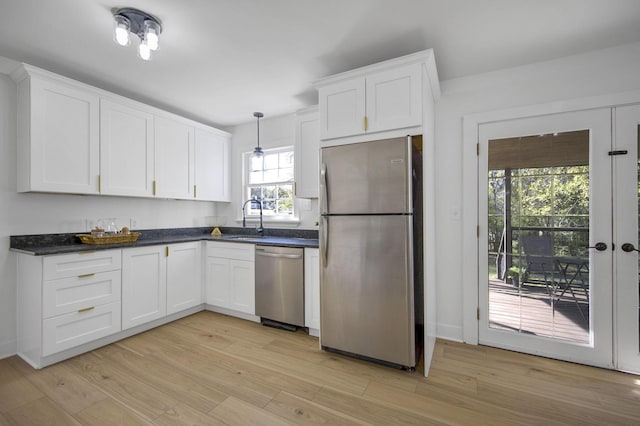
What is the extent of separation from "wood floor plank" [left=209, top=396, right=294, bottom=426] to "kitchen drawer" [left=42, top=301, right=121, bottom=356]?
1.51 meters

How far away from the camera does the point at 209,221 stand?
165 inches

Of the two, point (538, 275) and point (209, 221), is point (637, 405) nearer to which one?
point (538, 275)

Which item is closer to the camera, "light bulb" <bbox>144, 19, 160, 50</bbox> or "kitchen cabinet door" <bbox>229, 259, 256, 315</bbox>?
"light bulb" <bbox>144, 19, 160, 50</bbox>

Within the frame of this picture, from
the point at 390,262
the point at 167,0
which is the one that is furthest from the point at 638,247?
the point at 167,0

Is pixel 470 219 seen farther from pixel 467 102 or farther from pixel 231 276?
pixel 231 276

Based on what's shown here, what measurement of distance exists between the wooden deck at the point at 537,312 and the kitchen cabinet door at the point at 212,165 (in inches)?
138

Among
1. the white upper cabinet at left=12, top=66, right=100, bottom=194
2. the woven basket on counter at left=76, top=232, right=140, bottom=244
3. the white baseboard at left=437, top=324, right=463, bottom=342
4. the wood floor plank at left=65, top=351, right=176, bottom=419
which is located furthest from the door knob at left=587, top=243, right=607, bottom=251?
the white upper cabinet at left=12, top=66, right=100, bottom=194

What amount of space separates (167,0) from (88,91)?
4.96 feet

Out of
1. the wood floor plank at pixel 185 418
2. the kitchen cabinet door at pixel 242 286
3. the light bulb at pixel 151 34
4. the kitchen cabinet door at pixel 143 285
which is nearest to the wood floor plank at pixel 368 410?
the wood floor plank at pixel 185 418

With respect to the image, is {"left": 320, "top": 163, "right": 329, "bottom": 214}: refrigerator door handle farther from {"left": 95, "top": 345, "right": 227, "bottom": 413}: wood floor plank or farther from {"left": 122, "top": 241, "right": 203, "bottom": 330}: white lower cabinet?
{"left": 122, "top": 241, "right": 203, "bottom": 330}: white lower cabinet

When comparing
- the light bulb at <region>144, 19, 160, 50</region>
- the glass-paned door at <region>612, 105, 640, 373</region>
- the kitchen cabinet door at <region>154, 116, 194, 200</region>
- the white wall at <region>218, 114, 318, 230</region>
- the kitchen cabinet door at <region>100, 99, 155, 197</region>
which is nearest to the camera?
the light bulb at <region>144, 19, 160, 50</region>

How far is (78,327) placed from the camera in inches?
93.7

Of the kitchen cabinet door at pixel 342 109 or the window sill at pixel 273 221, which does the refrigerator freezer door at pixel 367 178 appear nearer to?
the kitchen cabinet door at pixel 342 109

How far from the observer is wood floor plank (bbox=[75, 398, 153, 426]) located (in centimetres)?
165
